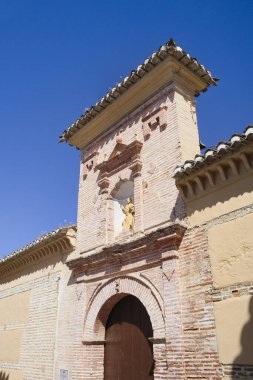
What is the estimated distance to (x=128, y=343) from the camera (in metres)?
6.44

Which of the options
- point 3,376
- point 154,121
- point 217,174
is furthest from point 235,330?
point 3,376

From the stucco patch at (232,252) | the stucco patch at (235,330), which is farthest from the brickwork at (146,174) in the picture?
the stucco patch at (235,330)

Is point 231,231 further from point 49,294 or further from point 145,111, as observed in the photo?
point 49,294

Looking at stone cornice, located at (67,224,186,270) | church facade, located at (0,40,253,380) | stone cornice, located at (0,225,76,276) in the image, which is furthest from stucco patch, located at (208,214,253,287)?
stone cornice, located at (0,225,76,276)

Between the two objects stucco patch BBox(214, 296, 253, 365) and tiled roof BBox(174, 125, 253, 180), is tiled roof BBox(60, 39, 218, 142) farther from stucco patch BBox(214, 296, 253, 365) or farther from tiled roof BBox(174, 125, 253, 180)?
stucco patch BBox(214, 296, 253, 365)

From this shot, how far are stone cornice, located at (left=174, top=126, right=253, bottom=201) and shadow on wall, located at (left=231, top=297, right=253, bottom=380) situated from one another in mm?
1835

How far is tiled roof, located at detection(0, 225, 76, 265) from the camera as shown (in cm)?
848

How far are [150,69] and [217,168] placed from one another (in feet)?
10.1

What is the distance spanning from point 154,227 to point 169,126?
200 centimetres

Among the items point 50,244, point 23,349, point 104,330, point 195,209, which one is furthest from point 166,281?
point 23,349

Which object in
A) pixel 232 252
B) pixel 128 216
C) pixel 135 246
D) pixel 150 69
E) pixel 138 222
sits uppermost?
pixel 150 69

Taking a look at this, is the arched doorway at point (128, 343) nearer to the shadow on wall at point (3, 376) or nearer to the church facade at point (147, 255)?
the church facade at point (147, 255)

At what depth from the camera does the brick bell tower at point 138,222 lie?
570 centimetres

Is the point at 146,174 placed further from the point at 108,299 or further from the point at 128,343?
the point at 128,343
